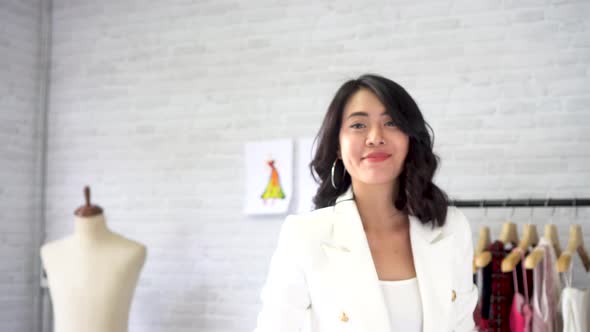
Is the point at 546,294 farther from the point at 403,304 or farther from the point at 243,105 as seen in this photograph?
the point at 243,105

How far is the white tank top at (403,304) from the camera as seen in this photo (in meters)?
1.76

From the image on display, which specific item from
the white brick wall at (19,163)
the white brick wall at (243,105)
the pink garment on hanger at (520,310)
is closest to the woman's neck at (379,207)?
the pink garment on hanger at (520,310)


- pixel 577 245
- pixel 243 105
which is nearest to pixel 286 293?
pixel 577 245

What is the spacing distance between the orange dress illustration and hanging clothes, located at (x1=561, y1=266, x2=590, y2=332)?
1731 millimetres

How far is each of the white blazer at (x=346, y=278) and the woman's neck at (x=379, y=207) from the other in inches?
1.6

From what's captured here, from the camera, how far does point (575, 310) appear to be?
9.24 ft

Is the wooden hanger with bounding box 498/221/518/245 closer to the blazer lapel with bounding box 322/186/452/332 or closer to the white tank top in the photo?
the blazer lapel with bounding box 322/186/452/332

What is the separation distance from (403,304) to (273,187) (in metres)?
2.30

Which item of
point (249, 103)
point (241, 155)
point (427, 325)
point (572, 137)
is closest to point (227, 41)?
point (249, 103)

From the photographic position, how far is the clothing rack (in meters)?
3.13

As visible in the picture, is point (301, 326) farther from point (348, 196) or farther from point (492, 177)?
point (492, 177)

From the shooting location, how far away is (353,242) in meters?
1.84

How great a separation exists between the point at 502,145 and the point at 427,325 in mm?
2019

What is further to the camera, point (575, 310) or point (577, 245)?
point (577, 245)
